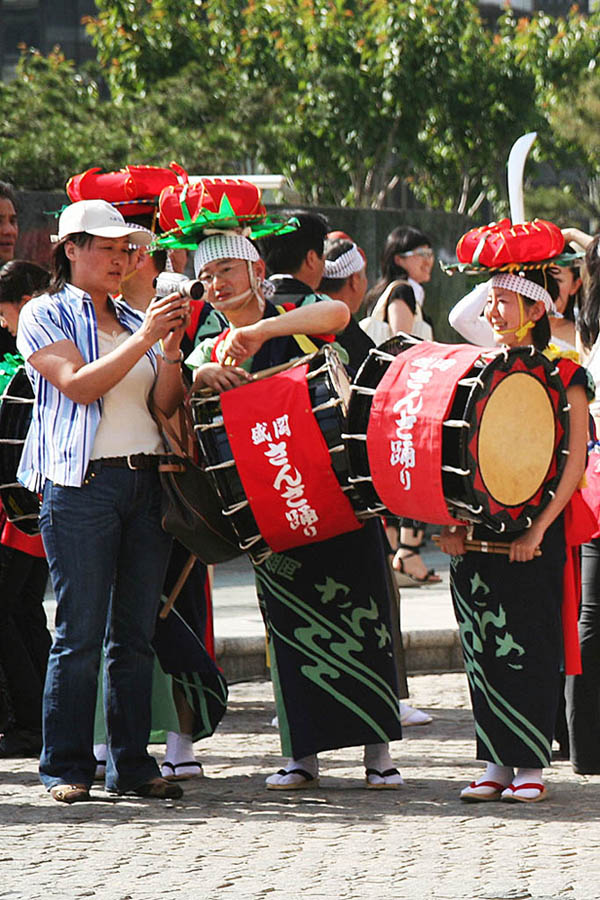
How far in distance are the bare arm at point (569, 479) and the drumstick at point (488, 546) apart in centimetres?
3

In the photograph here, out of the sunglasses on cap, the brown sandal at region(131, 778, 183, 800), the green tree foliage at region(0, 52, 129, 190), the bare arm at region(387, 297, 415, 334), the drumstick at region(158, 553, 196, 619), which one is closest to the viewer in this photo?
the brown sandal at region(131, 778, 183, 800)

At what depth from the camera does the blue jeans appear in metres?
5.80

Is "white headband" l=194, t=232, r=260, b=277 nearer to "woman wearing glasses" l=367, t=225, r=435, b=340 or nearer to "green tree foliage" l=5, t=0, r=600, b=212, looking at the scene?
"woman wearing glasses" l=367, t=225, r=435, b=340

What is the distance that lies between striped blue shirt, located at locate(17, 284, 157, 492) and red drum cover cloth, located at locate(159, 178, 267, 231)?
424 mm

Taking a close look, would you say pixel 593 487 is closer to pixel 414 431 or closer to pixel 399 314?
pixel 414 431

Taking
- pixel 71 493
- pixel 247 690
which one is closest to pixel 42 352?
pixel 71 493

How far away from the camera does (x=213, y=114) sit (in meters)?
27.4

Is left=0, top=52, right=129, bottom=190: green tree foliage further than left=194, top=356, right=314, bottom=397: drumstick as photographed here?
Yes

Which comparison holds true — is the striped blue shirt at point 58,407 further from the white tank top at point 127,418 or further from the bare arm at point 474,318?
the bare arm at point 474,318

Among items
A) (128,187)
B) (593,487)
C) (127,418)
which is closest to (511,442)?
(593,487)

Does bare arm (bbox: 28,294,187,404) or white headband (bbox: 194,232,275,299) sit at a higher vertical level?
white headband (bbox: 194,232,275,299)

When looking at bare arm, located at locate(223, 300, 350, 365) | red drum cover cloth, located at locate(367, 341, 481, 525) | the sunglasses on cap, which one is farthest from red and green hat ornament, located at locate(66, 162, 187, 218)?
the sunglasses on cap

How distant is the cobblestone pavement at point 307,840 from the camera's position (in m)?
4.73

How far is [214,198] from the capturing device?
5945mm
